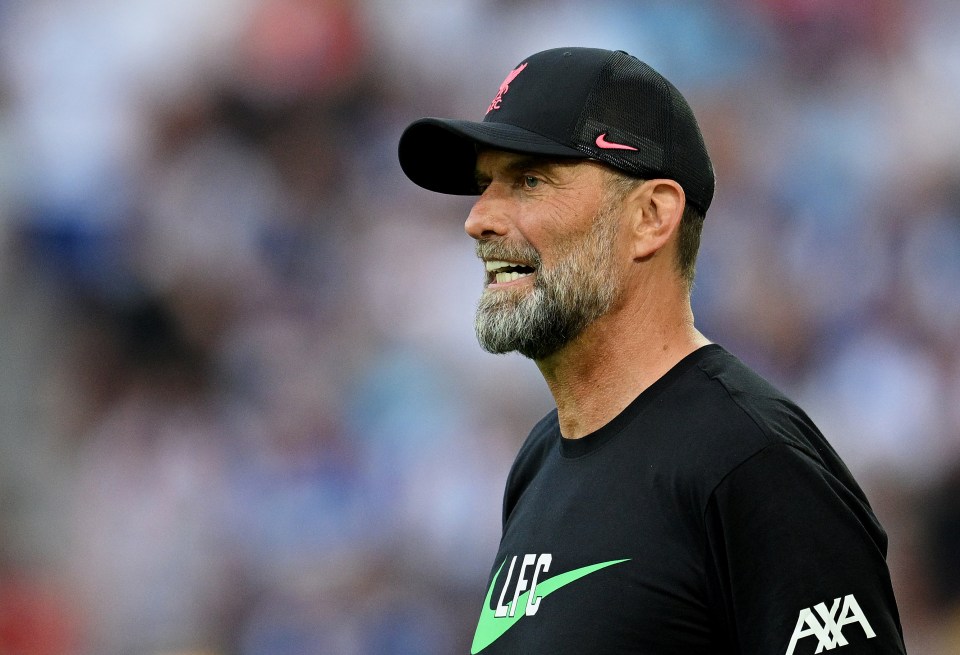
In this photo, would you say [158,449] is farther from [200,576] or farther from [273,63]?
[273,63]

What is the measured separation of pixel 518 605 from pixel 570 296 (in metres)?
0.50

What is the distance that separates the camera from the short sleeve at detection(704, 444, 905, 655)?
1454mm

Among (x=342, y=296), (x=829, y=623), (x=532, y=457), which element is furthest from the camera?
(x=342, y=296)

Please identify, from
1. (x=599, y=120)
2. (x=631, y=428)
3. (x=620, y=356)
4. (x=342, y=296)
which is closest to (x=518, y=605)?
(x=631, y=428)

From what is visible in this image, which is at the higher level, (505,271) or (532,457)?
(505,271)

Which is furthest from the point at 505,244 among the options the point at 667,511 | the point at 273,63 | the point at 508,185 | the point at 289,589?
the point at 273,63

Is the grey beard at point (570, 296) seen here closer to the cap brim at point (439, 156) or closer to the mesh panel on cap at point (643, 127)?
the mesh panel on cap at point (643, 127)

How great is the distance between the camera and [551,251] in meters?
1.88

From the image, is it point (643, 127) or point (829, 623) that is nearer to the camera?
point (829, 623)

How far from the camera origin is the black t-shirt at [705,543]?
1471 mm

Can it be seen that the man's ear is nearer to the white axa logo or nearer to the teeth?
the teeth

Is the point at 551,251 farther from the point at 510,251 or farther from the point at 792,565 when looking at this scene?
the point at 792,565

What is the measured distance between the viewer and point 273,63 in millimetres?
4527

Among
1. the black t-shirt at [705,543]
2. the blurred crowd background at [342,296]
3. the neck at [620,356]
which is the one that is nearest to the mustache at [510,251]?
the neck at [620,356]
